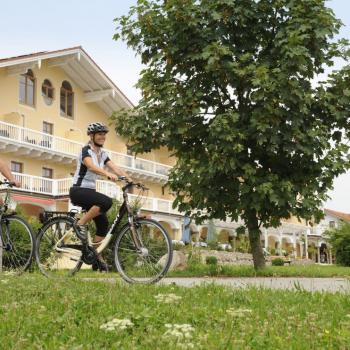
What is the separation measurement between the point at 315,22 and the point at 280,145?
2664mm

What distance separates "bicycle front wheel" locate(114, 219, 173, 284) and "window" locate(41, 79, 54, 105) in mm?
30921

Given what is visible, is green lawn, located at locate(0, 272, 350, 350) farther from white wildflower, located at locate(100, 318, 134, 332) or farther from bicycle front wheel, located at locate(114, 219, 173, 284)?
bicycle front wheel, located at locate(114, 219, 173, 284)

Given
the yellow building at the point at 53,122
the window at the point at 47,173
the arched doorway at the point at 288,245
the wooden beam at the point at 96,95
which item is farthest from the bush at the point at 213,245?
the arched doorway at the point at 288,245

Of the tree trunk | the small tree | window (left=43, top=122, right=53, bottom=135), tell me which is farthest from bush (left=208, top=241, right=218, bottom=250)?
the tree trunk

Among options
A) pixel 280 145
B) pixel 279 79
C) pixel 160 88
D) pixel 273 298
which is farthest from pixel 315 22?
pixel 273 298

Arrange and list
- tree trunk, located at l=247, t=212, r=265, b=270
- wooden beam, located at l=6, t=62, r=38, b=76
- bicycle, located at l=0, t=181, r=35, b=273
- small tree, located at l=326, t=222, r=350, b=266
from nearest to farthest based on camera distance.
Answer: bicycle, located at l=0, t=181, r=35, b=273, tree trunk, located at l=247, t=212, r=265, b=270, small tree, located at l=326, t=222, r=350, b=266, wooden beam, located at l=6, t=62, r=38, b=76

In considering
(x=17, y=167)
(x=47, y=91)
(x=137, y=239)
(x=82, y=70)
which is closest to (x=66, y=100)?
(x=47, y=91)

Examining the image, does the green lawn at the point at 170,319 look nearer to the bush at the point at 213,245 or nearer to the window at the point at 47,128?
the window at the point at 47,128

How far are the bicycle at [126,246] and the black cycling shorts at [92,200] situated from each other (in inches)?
8.4

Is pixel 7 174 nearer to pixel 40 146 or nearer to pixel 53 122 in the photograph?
pixel 40 146

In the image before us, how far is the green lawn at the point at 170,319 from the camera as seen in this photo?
3.63 meters

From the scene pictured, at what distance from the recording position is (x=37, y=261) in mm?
8234

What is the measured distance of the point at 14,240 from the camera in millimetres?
8781

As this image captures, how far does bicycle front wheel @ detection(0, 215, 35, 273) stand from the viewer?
8516 millimetres
